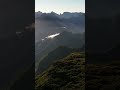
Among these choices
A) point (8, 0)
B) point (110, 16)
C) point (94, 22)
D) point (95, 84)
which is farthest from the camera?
point (110, 16)

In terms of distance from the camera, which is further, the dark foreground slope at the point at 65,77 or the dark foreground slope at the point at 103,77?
the dark foreground slope at the point at 65,77

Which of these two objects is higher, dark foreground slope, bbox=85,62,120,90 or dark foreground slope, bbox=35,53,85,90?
dark foreground slope, bbox=85,62,120,90

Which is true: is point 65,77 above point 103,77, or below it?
below

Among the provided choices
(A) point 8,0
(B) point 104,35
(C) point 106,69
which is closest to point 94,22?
(B) point 104,35

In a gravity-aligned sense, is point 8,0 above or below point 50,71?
above

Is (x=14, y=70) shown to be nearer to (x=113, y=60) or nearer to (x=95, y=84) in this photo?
(x=95, y=84)

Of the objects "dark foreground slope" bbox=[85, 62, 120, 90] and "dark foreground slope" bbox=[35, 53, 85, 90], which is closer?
"dark foreground slope" bbox=[85, 62, 120, 90]

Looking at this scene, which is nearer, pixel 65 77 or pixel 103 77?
pixel 103 77

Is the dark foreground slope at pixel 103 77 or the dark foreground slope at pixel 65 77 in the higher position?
the dark foreground slope at pixel 103 77
